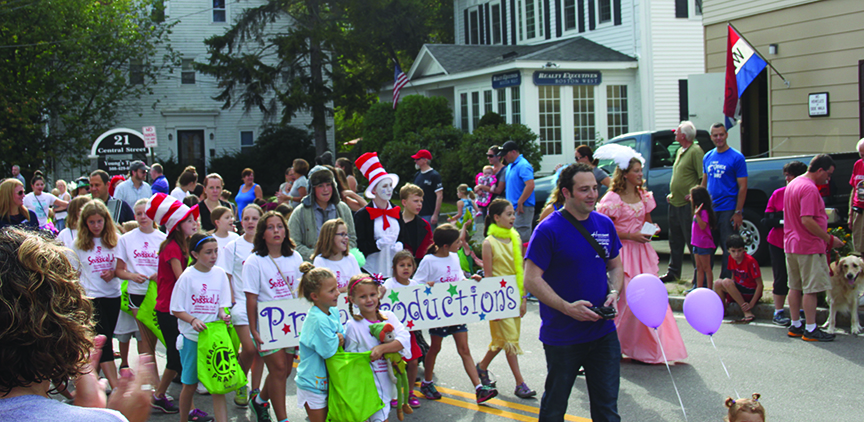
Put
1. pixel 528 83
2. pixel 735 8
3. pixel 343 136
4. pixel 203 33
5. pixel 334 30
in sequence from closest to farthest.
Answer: pixel 735 8 → pixel 528 83 → pixel 334 30 → pixel 203 33 → pixel 343 136

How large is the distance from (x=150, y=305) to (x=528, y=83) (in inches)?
735

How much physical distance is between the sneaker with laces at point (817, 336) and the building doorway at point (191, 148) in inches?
1154

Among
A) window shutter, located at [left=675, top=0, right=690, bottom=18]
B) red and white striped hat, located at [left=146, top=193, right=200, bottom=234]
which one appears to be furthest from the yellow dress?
window shutter, located at [left=675, top=0, right=690, bottom=18]

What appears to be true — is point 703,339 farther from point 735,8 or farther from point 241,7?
point 241,7

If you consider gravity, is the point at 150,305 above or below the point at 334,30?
below

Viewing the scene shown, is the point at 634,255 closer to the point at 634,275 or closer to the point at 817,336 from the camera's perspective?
the point at 634,275

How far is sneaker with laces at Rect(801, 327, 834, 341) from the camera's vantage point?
7.24m

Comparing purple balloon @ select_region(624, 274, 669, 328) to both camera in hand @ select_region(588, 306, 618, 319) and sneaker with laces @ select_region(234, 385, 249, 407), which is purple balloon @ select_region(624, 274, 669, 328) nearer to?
camera in hand @ select_region(588, 306, 618, 319)

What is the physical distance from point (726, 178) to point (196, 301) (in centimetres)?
679

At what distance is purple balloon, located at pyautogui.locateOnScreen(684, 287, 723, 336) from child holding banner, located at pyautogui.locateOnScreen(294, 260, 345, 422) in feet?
7.74

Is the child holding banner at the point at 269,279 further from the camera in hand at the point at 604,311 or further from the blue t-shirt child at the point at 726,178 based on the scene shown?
the blue t-shirt child at the point at 726,178

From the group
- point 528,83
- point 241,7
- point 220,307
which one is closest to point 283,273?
point 220,307

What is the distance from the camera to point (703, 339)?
769 centimetres

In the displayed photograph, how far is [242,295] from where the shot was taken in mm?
5738
